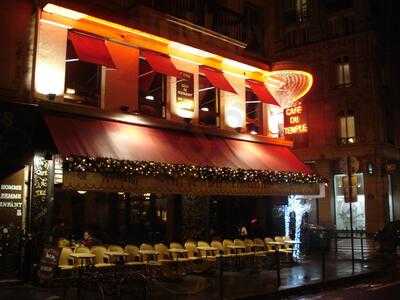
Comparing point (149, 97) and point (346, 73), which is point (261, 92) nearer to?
point (149, 97)

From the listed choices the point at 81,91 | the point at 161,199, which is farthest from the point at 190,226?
the point at 81,91

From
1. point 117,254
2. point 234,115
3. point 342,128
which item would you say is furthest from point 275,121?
point 342,128

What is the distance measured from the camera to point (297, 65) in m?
19.6

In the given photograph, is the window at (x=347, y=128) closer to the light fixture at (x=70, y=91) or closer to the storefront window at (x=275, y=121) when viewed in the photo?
the storefront window at (x=275, y=121)

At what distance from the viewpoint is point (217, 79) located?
1769 centimetres

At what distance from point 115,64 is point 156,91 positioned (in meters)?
2.37

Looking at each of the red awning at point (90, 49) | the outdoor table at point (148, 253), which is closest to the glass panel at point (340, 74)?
the red awning at point (90, 49)

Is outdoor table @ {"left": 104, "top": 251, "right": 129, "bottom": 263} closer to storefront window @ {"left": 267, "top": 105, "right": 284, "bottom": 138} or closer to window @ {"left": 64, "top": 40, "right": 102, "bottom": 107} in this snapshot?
window @ {"left": 64, "top": 40, "right": 102, "bottom": 107}

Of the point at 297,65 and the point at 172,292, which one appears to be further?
the point at 297,65

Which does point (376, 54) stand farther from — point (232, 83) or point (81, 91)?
point (81, 91)

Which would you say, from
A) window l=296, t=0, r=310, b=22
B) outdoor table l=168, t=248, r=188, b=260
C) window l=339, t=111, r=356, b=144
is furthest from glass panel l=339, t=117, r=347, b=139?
outdoor table l=168, t=248, r=188, b=260

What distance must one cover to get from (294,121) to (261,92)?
3762mm

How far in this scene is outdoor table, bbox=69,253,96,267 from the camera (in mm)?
12555

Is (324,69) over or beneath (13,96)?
over
